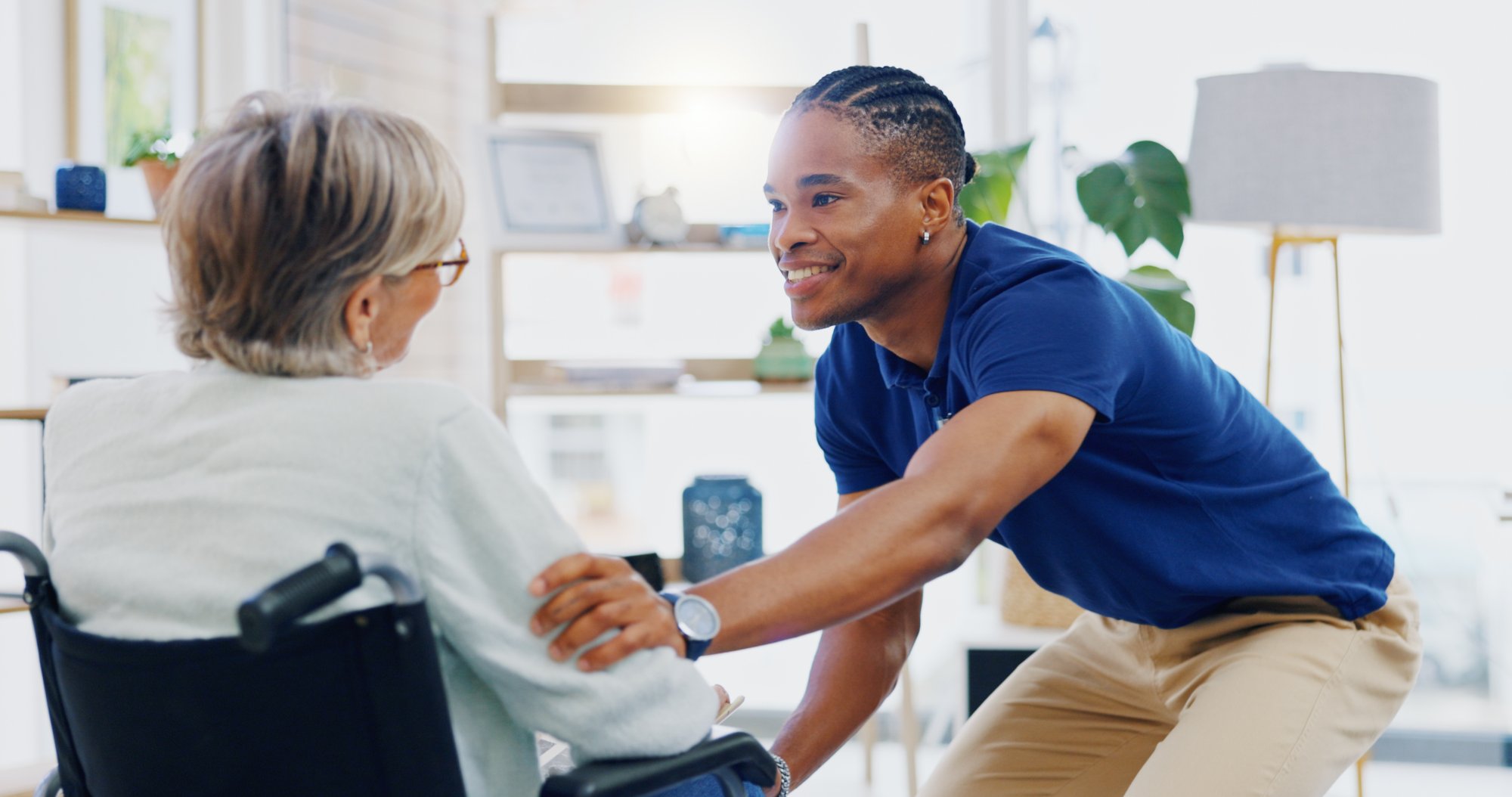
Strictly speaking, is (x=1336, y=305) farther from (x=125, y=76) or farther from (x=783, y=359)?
(x=125, y=76)

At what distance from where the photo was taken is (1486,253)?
3.26 m

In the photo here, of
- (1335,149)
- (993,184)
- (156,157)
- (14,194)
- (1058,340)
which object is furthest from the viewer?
(993,184)

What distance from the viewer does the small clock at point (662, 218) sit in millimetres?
3305

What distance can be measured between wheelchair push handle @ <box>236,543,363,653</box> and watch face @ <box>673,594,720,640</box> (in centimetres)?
31

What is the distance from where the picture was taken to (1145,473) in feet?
4.83

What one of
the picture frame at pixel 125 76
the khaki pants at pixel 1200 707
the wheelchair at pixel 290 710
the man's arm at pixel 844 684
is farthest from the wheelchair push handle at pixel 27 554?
the picture frame at pixel 125 76

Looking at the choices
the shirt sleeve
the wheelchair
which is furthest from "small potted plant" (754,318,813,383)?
the wheelchair

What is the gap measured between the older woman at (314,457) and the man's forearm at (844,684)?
67 cm

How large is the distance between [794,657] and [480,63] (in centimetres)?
212

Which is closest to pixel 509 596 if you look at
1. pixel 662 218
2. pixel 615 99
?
pixel 662 218

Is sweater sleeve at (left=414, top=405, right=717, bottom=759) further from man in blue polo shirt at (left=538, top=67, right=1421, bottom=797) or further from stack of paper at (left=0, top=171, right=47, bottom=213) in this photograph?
stack of paper at (left=0, top=171, right=47, bottom=213)

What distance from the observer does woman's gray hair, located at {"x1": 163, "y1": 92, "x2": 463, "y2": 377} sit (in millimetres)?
960

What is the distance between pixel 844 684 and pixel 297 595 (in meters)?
1.03

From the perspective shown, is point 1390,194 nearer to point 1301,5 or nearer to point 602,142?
point 1301,5
